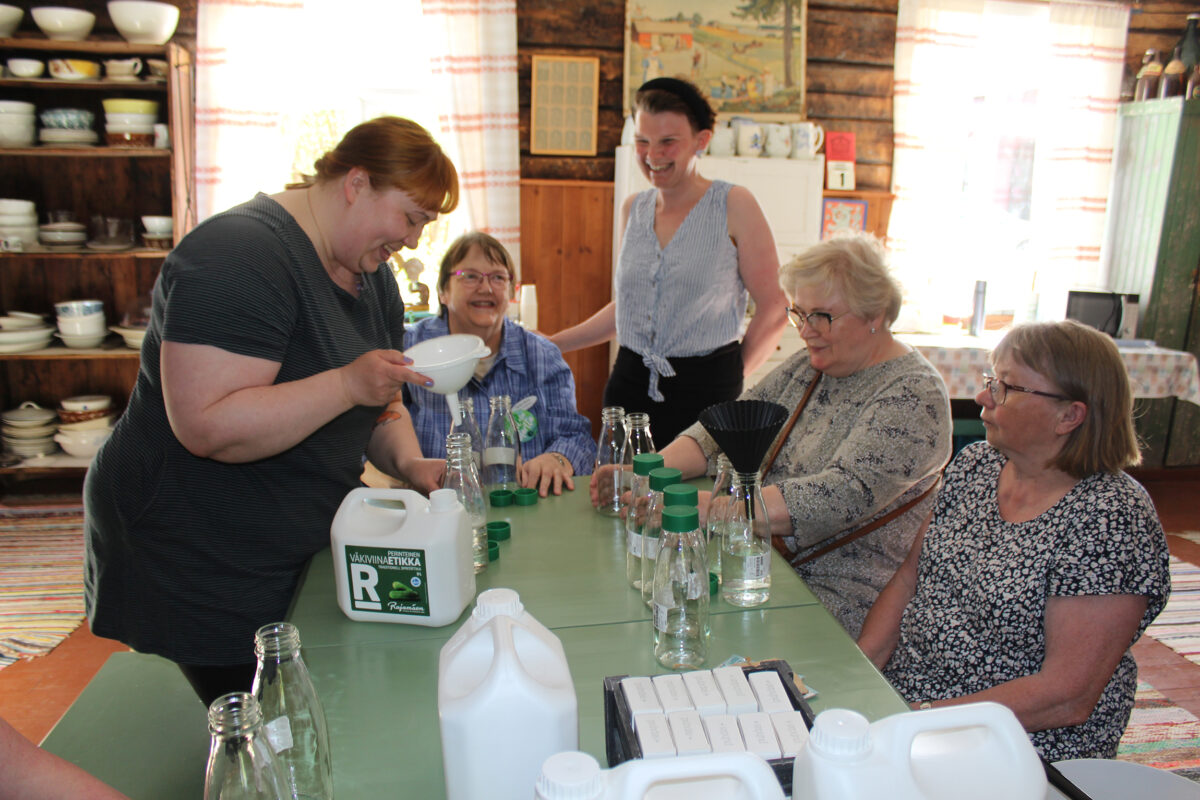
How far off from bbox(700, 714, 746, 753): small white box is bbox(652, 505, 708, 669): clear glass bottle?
34 centimetres

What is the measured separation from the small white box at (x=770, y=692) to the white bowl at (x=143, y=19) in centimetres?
408

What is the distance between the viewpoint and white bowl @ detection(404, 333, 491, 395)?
149 centimetres

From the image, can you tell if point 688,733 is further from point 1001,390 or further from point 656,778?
point 1001,390

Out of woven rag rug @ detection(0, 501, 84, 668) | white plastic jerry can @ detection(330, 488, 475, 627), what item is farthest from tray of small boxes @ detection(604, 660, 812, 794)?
woven rag rug @ detection(0, 501, 84, 668)

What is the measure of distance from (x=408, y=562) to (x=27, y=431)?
11.8 feet

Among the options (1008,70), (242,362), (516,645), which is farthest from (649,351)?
(1008,70)

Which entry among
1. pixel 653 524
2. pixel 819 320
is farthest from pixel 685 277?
pixel 653 524

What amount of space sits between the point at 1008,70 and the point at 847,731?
16.7 ft

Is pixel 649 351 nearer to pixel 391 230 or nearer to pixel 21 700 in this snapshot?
pixel 391 230

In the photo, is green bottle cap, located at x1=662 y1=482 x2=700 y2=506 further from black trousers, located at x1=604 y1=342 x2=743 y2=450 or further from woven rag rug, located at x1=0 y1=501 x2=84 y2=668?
woven rag rug, located at x1=0 y1=501 x2=84 y2=668

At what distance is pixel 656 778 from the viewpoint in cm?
56

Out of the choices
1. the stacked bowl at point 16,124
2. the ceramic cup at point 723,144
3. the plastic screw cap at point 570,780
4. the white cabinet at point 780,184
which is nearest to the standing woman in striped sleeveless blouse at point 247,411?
the plastic screw cap at point 570,780

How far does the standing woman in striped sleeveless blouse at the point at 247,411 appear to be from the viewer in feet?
4.03

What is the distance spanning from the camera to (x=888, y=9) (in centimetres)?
446
